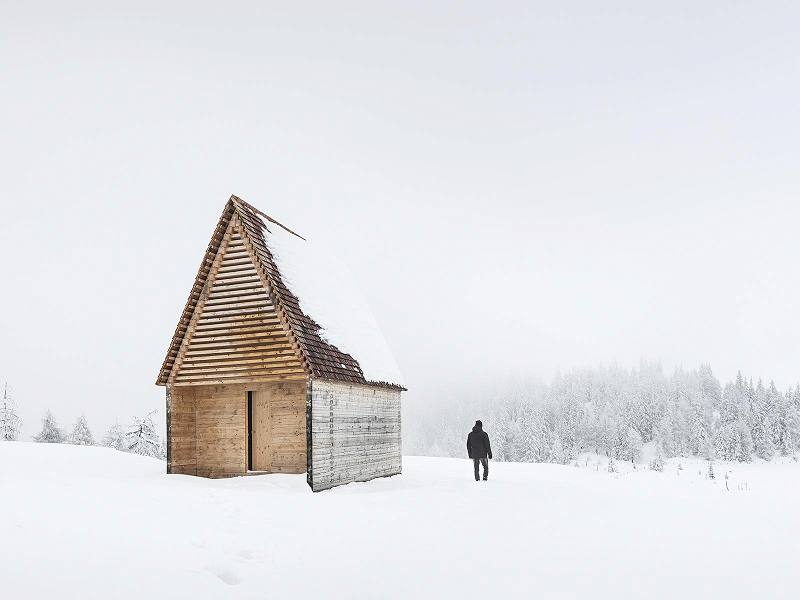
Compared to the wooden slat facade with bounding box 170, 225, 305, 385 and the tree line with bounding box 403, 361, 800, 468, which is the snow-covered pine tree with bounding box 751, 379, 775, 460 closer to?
the tree line with bounding box 403, 361, 800, 468

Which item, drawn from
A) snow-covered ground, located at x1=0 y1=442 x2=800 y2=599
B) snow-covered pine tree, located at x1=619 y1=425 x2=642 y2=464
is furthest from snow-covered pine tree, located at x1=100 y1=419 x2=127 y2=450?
snow-covered pine tree, located at x1=619 y1=425 x2=642 y2=464

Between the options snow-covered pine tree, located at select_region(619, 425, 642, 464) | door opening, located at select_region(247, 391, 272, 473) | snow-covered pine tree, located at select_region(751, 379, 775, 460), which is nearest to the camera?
door opening, located at select_region(247, 391, 272, 473)

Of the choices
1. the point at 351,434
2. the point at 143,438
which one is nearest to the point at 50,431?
the point at 143,438

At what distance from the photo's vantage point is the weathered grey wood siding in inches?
661

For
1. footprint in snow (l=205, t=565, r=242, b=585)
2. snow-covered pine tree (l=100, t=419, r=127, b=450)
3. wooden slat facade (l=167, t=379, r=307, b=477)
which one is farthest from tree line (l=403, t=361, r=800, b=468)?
footprint in snow (l=205, t=565, r=242, b=585)

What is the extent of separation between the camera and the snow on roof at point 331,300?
19.6m

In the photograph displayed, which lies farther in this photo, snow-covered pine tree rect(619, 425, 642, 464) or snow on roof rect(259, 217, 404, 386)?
snow-covered pine tree rect(619, 425, 642, 464)

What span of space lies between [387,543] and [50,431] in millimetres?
55829

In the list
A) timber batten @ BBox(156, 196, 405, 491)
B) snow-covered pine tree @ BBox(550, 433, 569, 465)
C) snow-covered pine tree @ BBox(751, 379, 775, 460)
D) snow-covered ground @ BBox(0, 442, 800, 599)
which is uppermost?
timber batten @ BBox(156, 196, 405, 491)

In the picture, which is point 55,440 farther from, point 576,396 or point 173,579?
point 576,396

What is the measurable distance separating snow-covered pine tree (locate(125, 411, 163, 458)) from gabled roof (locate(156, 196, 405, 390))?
109 ft

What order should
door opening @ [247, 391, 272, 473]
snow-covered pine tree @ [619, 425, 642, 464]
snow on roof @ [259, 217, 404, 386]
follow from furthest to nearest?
snow-covered pine tree @ [619, 425, 642, 464]
snow on roof @ [259, 217, 404, 386]
door opening @ [247, 391, 272, 473]

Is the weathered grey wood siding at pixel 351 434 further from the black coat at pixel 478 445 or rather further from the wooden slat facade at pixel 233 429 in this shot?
the black coat at pixel 478 445

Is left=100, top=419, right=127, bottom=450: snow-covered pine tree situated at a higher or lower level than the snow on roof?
lower
